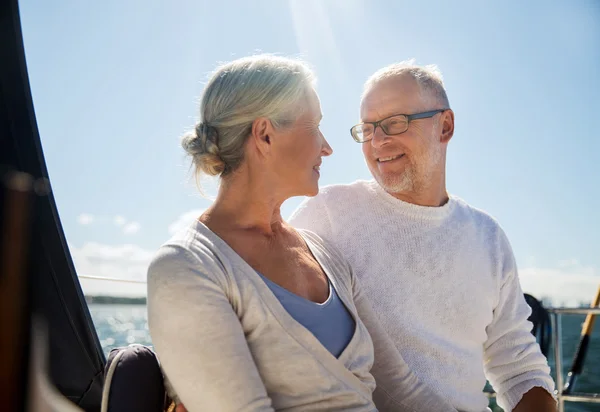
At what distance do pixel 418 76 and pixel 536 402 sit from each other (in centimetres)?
124

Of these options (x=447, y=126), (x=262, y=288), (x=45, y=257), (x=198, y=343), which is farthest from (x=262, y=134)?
(x=447, y=126)

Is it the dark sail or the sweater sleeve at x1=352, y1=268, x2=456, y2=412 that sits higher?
the dark sail

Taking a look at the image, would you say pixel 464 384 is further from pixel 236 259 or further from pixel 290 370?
pixel 236 259

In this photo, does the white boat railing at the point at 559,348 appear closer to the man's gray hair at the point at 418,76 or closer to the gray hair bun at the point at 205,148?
the man's gray hair at the point at 418,76

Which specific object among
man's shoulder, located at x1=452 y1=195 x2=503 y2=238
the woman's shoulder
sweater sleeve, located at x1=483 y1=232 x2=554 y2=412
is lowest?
sweater sleeve, located at x1=483 y1=232 x2=554 y2=412

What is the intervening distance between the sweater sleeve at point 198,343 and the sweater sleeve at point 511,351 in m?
1.22

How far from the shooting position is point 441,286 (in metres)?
2.03

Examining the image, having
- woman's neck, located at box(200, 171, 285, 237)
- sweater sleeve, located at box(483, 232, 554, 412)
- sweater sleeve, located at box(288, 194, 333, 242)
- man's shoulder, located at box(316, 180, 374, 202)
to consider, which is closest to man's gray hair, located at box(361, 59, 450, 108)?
man's shoulder, located at box(316, 180, 374, 202)

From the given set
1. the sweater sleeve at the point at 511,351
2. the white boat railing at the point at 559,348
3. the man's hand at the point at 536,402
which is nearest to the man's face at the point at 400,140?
the sweater sleeve at the point at 511,351

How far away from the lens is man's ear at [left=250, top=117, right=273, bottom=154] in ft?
4.88

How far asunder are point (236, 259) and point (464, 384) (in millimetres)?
1035

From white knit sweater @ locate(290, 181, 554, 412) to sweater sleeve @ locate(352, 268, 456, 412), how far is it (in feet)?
0.59

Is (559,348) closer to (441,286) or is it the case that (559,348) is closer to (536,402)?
(536,402)

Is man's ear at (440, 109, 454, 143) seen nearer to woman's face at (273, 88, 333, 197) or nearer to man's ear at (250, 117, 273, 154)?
woman's face at (273, 88, 333, 197)
